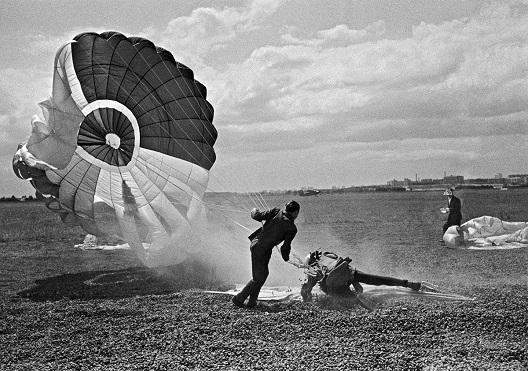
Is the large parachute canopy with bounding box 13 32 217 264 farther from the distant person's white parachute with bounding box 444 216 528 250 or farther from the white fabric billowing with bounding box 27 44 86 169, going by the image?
the distant person's white parachute with bounding box 444 216 528 250

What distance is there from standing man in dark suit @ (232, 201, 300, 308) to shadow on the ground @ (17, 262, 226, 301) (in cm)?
184

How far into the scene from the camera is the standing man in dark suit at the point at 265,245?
26.7 feet

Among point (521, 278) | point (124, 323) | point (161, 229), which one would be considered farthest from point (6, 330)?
point (521, 278)

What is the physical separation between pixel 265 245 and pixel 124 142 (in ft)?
17.0

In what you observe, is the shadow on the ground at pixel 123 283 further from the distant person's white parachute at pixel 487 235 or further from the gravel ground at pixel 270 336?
the distant person's white parachute at pixel 487 235

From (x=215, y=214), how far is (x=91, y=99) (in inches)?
137

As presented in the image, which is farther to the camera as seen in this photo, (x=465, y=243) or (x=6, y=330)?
(x=465, y=243)

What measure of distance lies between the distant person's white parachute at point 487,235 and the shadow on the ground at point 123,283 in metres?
7.84

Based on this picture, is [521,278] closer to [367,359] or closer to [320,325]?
[320,325]

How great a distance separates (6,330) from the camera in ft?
23.8

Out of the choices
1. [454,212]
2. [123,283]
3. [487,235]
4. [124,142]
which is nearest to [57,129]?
[124,142]

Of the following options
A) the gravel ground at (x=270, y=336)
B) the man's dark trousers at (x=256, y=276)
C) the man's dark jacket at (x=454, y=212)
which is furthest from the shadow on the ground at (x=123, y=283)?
the man's dark jacket at (x=454, y=212)

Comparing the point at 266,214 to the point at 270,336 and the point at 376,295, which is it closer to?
the point at 376,295

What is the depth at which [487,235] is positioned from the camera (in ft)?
54.1
